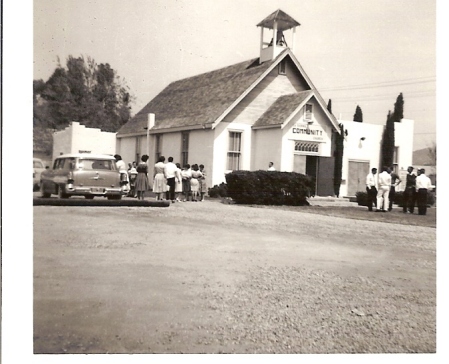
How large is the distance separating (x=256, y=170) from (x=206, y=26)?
1.51 metres

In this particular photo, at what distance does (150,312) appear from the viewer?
4.47 meters

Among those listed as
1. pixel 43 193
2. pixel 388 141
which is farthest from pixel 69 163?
pixel 388 141

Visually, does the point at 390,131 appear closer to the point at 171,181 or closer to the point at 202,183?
the point at 202,183

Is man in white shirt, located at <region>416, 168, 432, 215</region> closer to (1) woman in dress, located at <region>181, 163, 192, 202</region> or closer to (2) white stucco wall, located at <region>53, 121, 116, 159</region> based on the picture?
(1) woman in dress, located at <region>181, 163, 192, 202</region>

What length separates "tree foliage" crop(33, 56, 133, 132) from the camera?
481 cm

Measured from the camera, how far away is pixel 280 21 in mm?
5398

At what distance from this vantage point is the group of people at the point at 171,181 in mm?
5328

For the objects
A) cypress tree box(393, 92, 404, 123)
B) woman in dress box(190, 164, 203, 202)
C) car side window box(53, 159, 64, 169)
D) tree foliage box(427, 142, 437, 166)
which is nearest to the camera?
car side window box(53, 159, 64, 169)

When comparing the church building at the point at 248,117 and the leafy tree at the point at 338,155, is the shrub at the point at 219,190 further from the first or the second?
the leafy tree at the point at 338,155

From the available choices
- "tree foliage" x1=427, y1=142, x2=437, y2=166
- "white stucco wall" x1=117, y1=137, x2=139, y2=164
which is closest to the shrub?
"white stucco wall" x1=117, y1=137, x2=139, y2=164

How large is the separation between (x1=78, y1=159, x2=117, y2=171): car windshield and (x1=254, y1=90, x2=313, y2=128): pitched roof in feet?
5.00

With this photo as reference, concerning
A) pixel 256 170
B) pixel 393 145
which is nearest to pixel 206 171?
pixel 256 170

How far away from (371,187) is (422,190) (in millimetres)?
524
